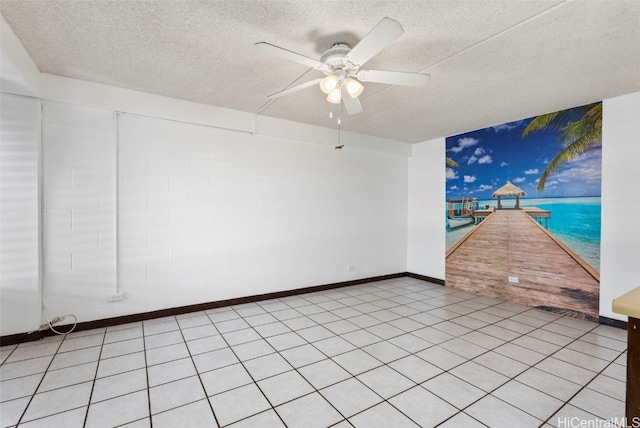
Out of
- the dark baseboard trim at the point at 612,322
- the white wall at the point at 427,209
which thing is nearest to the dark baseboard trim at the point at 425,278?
the white wall at the point at 427,209

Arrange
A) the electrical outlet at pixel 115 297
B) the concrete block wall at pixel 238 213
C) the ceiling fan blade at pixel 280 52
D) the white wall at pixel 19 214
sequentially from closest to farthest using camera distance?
the ceiling fan blade at pixel 280 52, the white wall at pixel 19 214, the electrical outlet at pixel 115 297, the concrete block wall at pixel 238 213

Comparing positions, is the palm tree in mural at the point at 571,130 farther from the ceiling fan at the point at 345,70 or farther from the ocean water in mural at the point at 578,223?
the ceiling fan at the point at 345,70

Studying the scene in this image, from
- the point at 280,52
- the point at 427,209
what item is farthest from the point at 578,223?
the point at 280,52

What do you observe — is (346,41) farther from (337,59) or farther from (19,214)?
(19,214)

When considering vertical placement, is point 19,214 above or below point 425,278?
above

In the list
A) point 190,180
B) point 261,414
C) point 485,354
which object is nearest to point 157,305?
point 190,180

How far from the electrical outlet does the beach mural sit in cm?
520

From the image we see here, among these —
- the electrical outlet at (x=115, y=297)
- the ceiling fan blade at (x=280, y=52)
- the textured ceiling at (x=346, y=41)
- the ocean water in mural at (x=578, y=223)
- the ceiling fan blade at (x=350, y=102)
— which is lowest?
the electrical outlet at (x=115, y=297)

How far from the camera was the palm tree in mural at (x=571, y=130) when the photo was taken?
3721mm

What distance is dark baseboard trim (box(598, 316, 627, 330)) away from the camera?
345cm

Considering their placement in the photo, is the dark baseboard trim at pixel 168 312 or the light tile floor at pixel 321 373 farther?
the dark baseboard trim at pixel 168 312

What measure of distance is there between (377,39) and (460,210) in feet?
13.8

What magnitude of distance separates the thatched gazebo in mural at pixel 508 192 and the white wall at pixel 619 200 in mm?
977

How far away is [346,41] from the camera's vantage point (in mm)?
2373
